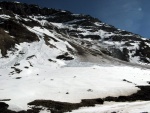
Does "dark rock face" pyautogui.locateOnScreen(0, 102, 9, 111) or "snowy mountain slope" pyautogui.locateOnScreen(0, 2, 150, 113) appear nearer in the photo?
"dark rock face" pyautogui.locateOnScreen(0, 102, 9, 111)

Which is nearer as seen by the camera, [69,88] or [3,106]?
[3,106]

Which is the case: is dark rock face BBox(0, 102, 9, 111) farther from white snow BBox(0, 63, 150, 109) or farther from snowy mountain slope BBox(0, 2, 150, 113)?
white snow BBox(0, 63, 150, 109)

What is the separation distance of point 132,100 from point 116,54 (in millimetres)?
99991

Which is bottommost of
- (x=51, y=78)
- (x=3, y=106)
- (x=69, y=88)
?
(x=3, y=106)

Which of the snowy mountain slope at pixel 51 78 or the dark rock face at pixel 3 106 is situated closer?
the dark rock face at pixel 3 106

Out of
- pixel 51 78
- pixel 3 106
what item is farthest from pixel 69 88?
pixel 3 106

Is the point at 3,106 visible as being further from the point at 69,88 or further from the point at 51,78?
the point at 51,78

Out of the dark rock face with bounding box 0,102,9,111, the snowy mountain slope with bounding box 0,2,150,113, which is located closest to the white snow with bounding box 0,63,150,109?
the snowy mountain slope with bounding box 0,2,150,113

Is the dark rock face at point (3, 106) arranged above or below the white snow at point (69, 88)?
below

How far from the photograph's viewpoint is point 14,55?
260 feet

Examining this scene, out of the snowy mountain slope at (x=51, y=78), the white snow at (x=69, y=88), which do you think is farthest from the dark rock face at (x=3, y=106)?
the white snow at (x=69, y=88)

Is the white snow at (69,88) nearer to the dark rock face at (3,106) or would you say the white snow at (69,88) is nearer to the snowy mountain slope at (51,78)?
the snowy mountain slope at (51,78)

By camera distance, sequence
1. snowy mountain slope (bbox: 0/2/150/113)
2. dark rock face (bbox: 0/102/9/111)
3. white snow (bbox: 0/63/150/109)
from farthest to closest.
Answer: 1. white snow (bbox: 0/63/150/109)
2. snowy mountain slope (bbox: 0/2/150/113)
3. dark rock face (bbox: 0/102/9/111)

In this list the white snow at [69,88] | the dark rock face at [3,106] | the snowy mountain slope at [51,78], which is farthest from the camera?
the white snow at [69,88]
